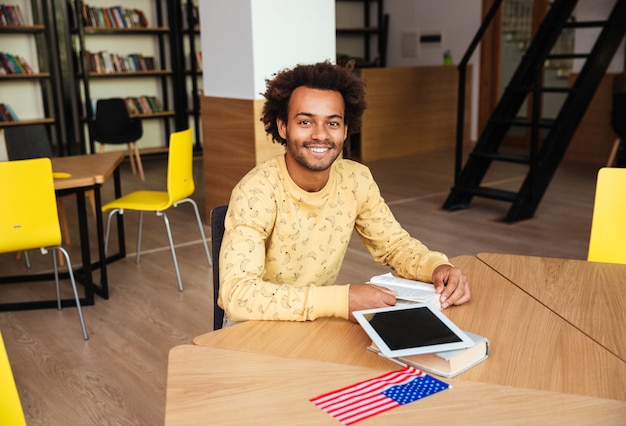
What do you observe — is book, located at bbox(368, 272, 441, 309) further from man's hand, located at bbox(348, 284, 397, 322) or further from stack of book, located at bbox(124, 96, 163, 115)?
stack of book, located at bbox(124, 96, 163, 115)

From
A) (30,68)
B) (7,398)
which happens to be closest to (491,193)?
(7,398)

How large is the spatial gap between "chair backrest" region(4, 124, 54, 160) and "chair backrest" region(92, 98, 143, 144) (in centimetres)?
247

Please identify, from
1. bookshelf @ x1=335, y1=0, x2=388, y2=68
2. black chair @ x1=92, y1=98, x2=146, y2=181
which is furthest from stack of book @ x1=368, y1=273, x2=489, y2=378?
bookshelf @ x1=335, y1=0, x2=388, y2=68

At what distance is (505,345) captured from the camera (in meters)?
1.28

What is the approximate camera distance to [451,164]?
23.9 ft

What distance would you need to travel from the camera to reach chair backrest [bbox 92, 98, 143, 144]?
22.4 feet

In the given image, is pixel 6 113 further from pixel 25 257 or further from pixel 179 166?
pixel 179 166

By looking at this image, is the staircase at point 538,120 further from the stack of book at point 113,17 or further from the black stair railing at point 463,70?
the stack of book at point 113,17

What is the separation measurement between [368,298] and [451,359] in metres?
0.30

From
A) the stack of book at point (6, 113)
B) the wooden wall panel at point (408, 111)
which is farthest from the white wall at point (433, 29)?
the stack of book at point (6, 113)

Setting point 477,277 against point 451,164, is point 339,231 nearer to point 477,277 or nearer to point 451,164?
point 477,277

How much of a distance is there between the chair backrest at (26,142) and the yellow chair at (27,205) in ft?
4.78

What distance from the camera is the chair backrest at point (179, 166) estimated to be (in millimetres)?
3576

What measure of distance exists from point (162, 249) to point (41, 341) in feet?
4.92
